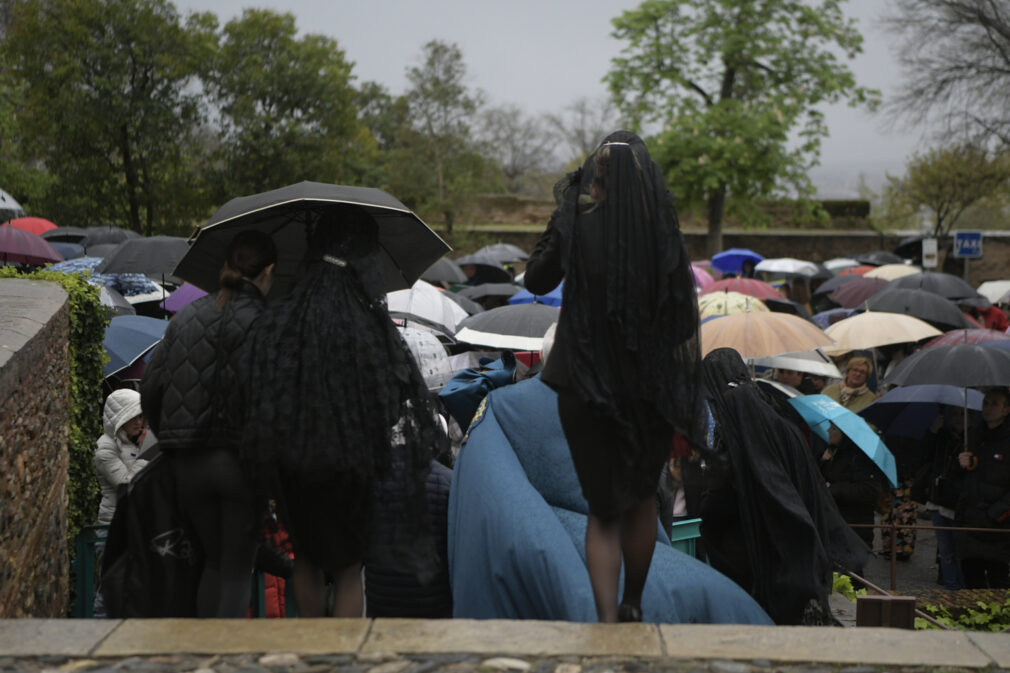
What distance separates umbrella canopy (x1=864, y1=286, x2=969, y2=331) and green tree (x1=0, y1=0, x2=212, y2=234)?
605 inches

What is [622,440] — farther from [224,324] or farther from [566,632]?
→ [224,324]

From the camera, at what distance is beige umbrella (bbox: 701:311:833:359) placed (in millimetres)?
7879

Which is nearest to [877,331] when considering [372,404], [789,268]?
[372,404]

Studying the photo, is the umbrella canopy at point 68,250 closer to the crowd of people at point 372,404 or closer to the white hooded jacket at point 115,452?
the white hooded jacket at point 115,452

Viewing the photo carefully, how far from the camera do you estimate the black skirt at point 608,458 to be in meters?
3.74

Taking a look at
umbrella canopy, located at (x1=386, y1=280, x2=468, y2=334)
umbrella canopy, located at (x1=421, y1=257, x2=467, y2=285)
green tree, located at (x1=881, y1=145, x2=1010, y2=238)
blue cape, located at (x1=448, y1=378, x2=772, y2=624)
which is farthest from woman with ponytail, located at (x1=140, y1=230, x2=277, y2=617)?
green tree, located at (x1=881, y1=145, x2=1010, y2=238)

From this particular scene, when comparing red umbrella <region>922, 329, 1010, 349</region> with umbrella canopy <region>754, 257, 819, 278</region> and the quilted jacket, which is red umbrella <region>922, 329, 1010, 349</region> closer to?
the quilted jacket

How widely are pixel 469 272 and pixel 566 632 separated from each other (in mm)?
15251

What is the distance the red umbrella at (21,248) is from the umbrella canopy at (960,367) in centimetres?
812

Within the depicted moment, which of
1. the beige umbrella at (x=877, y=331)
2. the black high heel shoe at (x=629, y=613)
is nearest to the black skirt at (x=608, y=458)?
the black high heel shoe at (x=629, y=613)

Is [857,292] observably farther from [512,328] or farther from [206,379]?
[206,379]

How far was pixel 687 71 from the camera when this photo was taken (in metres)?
34.2

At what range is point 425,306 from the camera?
10.2 m

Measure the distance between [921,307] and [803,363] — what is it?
182 inches
